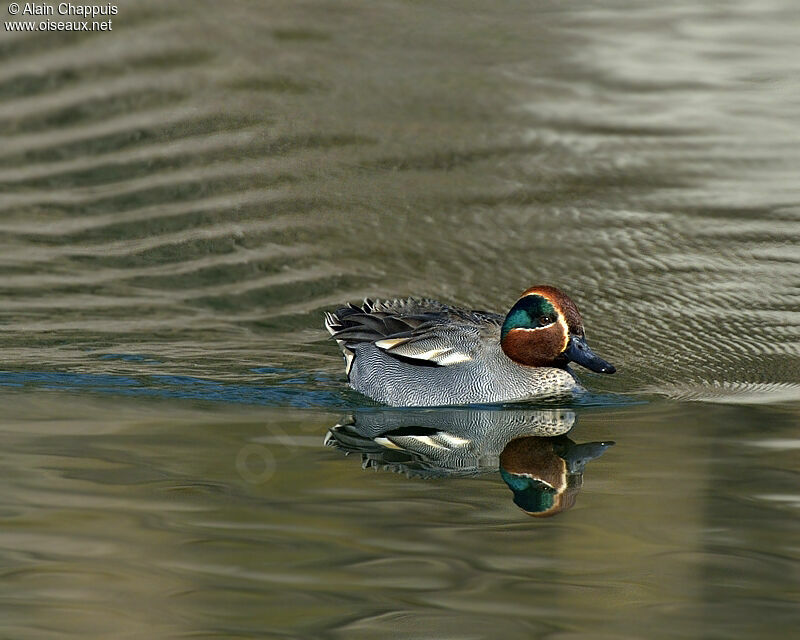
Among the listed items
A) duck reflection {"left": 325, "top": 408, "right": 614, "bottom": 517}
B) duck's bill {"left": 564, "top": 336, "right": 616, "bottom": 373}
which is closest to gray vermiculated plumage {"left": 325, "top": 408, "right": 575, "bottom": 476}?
duck reflection {"left": 325, "top": 408, "right": 614, "bottom": 517}

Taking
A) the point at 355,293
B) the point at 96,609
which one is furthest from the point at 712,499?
the point at 355,293

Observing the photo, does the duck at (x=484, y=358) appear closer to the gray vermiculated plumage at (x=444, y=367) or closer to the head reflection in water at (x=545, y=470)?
the gray vermiculated plumage at (x=444, y=367)

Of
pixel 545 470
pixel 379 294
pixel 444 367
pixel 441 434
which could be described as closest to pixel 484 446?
pixel 441 434

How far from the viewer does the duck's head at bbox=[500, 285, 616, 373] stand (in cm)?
811

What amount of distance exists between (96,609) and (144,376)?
391 cm

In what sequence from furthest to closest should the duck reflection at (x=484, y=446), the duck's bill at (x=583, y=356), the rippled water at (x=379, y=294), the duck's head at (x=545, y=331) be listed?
the duck's head at (x=545, y=331), the duck's bill at (x=583, y=356), the duck reflection at (x=484, y=446), the rippled water at (x=379, y=294)

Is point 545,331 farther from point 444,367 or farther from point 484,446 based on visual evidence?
point 484,446

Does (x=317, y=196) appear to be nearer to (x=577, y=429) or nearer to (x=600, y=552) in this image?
Answer: (x=577, y=429)

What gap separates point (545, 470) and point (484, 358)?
65.5 inches

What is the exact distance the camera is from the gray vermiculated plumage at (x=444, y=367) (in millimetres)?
8227

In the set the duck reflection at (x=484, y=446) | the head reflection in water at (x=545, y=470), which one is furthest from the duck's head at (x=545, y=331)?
the head reflection in water at (x=545, y=470)

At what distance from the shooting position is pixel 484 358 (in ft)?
27.1

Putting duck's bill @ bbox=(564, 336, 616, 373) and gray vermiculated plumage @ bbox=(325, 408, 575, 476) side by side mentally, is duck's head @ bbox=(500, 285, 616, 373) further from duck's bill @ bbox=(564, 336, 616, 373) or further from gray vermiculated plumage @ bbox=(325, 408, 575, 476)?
gray vermiculated plumage @ bbox=(325, 408, 575, 476)

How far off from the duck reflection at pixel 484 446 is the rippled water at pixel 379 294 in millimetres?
43
